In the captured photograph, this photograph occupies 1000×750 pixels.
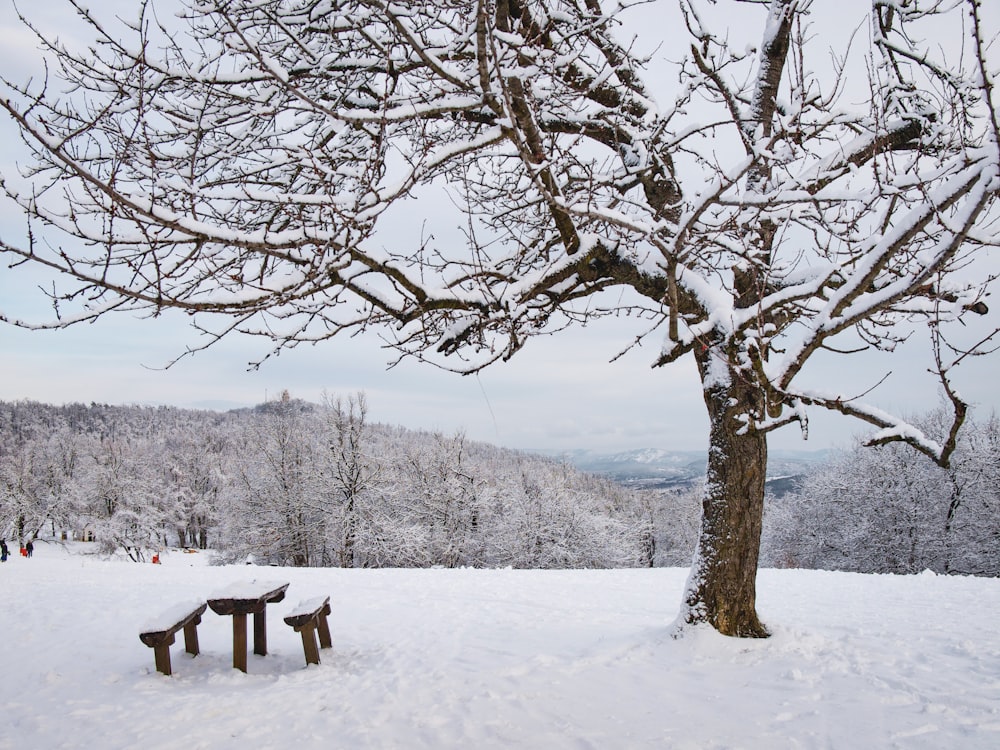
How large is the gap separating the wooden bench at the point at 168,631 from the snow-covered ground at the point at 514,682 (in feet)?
0.41

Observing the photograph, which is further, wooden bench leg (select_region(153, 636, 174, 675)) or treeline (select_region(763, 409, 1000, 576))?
treeline (select_region(763, 409, 1000, 576))

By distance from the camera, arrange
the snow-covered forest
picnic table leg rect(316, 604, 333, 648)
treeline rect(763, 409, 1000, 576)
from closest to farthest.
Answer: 1. picnic table leg rect(316, 604, 333, 648)
2. treeline rect(763, 409, 1000, 576)
3. the snow-covered forest

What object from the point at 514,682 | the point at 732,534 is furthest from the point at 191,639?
the point at 732,534

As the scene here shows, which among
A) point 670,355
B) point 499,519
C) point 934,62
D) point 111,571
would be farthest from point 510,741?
point 499,519

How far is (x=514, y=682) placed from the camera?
4.43 meters

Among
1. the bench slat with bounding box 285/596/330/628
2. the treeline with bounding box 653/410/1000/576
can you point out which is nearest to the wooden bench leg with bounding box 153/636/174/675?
the bench slat with bounding box 285/596/330/628

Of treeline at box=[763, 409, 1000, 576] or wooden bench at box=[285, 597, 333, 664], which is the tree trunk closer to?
wooden bench at box=[285, 597, 333, 664]

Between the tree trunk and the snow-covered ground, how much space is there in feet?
0.79

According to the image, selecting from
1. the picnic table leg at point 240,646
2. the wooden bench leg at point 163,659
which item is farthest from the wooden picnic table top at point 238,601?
the wooden bench leg at point 163,659

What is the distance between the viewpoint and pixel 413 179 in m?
3.10

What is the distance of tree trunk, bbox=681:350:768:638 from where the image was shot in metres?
5.05

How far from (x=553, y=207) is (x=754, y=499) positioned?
323 centimetres

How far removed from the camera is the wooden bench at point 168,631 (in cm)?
464

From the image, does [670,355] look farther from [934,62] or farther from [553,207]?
[934,62]
